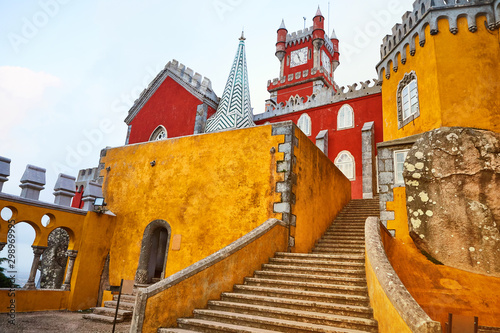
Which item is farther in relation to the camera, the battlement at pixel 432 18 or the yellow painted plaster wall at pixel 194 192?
the battlement at pixel 432 18

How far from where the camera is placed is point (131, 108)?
2142 centimetres

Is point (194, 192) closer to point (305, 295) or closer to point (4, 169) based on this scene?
point (4, 169)

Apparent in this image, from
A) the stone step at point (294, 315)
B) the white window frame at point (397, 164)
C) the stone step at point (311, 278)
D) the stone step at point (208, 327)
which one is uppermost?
the white window frame at point (397, 164)

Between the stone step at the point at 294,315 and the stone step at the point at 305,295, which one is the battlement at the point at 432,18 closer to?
the stone step at the point at 305,295

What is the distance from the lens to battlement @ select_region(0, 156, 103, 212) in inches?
299

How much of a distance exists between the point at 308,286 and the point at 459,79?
22.1ft

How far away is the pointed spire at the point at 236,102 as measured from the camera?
51.9ft

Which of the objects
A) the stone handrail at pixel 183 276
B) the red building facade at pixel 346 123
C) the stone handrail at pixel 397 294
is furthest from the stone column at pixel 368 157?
the stone handrail at pixel 397 294

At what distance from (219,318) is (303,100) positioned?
16.9m

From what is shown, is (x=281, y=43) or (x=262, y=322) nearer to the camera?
(x=262, y=322)

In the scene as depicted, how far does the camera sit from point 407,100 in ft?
31.4

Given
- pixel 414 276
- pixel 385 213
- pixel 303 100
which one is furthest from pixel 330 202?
pixel 303 100

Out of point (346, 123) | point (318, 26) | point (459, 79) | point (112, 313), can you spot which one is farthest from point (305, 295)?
point (318, 26)

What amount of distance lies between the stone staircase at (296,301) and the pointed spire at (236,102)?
33.0 feet
